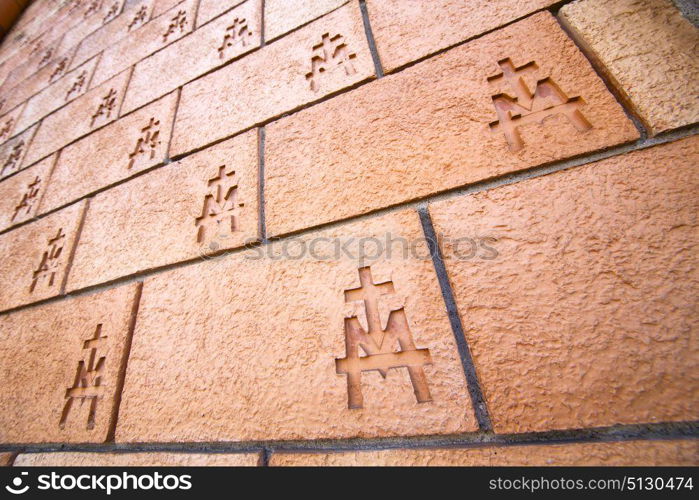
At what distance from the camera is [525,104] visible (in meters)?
0.76

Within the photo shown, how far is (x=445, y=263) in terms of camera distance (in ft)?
2.27

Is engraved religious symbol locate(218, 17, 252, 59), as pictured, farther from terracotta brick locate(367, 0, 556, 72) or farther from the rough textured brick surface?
the rough textured brick surface

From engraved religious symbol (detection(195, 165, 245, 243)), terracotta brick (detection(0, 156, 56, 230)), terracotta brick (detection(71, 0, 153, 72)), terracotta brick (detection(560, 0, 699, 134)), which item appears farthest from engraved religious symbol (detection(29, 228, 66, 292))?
terracotta brick (detection(560, 0, 699, 134))

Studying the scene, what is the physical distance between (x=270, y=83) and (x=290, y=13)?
15.6 inches

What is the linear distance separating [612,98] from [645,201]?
27 centimetres

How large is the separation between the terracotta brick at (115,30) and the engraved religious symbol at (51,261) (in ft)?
4.64

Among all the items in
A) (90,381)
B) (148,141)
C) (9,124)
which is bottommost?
(90,381)

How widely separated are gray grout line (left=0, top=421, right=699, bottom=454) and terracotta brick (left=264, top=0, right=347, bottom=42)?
4.74 ft

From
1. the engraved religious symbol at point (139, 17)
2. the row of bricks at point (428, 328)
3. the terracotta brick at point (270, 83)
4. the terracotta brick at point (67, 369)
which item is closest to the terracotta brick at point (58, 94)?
the engraved religious symbol at point (139, 17)

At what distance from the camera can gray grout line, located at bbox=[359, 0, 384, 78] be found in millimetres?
983

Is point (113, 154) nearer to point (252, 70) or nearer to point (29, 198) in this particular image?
point (29, 198)

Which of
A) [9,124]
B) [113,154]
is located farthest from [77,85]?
[113,154]

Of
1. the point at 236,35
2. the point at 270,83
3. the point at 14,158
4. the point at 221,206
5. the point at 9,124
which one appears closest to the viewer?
the point at 221,206
